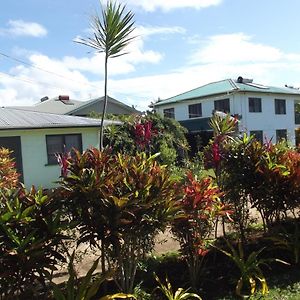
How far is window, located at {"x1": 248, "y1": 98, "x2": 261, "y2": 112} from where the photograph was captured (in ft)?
97.9

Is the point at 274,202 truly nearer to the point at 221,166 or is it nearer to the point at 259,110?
the point at 221,166

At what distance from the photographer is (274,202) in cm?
588

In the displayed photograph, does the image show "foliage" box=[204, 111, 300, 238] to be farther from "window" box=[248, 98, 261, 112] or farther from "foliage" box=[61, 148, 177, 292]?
"window" box=[248, 98, 261, 112]

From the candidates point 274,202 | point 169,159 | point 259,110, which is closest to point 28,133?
point 169,159

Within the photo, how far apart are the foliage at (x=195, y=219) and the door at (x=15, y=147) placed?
12.6 meters

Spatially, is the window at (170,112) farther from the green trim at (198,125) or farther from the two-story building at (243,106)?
the green trim at (198,125)

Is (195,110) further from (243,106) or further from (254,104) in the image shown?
(254,104)

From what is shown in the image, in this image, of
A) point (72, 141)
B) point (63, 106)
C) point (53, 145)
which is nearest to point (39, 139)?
point (53, 145)

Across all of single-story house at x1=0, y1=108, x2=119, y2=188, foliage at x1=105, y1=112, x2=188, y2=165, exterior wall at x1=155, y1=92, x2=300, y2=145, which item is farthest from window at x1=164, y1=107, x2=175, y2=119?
single-story house at x1=0, y1=108, x2=119, y2=188

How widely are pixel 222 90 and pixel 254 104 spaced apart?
2.66 meters

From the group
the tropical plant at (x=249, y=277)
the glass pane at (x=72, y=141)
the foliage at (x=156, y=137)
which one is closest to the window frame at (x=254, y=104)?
the foliage at (x=156, y=137)

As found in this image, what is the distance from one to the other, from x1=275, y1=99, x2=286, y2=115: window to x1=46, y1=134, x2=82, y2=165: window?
773 inches

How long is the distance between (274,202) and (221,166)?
92 centimetres

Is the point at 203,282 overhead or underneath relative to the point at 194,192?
underneath
